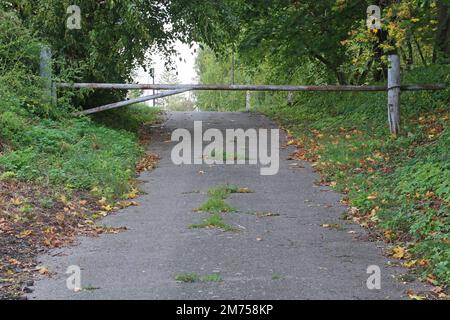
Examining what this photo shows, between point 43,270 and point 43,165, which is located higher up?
point 43,165

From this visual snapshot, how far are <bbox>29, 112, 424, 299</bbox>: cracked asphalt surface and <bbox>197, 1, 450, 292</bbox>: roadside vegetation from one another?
44 cm

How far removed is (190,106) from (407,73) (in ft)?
169

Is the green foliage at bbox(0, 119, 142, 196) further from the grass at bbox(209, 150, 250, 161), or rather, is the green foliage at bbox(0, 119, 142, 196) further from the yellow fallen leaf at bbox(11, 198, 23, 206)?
the grass at bbox(209, 150, 250, 161)

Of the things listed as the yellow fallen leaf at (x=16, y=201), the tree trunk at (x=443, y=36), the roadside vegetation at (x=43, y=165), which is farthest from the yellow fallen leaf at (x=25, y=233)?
the tree trunk at (x=443, y=36)

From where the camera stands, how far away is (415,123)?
1273cm

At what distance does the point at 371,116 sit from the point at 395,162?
4.29 metres

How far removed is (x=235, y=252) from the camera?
7074mm

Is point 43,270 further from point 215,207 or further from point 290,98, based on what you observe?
point 290,98

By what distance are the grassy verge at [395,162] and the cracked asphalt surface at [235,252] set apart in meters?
0.33

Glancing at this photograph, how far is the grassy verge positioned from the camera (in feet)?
23.5

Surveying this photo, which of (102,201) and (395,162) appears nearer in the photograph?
(102,201)

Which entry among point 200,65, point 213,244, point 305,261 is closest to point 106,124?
point 213,244

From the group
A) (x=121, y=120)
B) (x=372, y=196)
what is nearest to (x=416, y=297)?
(x=372, y=196)

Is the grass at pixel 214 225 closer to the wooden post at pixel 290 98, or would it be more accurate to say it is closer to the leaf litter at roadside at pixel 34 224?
the leaf litter at roadside at pixel 34 224
